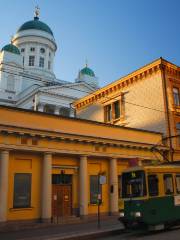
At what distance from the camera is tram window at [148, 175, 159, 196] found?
15273mm

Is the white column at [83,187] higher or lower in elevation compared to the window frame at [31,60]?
lower

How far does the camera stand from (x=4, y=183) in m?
18.3

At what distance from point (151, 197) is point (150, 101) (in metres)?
15.7

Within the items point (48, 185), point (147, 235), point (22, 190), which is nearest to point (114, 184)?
point (48, 185)

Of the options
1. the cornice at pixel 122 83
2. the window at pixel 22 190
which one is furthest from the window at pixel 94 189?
the cornice at pixel 122 83

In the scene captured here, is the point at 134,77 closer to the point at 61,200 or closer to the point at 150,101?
the point at 150,101

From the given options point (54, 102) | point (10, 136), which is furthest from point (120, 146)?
point (54, 102)

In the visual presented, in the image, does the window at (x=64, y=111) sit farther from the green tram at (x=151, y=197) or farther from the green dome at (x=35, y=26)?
the green tram at (x=151, y=197)

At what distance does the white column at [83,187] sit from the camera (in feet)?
71.3

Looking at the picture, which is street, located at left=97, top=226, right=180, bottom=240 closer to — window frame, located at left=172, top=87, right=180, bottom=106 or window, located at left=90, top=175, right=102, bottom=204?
window, located at left=90, top=175, right=102, bottom=204

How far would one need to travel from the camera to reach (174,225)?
647 inches

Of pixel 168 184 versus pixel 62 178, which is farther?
pixel 62 178

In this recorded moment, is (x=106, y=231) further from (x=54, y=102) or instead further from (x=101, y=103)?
(x=54, y=102)

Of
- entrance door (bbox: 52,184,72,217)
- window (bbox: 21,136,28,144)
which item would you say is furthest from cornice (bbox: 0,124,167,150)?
entrance door (bbox: 52,184,72,217)
